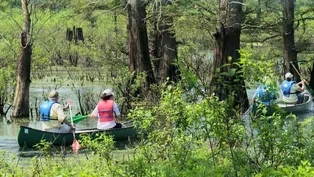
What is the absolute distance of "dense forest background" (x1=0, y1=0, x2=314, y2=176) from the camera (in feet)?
22.1

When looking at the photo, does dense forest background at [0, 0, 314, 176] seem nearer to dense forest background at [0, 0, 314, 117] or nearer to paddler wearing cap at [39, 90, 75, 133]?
dense forest background at [0, 0, 314, 117]

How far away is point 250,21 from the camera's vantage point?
74.3ft

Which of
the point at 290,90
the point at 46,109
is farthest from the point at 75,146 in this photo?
the point at 290,90

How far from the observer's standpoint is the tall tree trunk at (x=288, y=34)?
2519 cm

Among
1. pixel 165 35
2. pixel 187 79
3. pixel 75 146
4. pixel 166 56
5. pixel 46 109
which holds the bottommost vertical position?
pixel 75 146

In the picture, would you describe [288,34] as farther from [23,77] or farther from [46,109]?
[46,109]

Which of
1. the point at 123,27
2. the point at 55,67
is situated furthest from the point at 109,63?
the point at 55,67

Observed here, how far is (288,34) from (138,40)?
7199 mm

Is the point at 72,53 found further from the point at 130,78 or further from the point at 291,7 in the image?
the point at 130,78

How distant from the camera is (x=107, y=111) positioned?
14414mm

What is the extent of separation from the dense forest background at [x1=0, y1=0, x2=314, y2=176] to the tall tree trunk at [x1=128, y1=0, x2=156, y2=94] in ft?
0.11

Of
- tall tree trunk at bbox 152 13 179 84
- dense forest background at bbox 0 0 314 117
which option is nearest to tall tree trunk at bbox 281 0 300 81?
dense forest background at bbox 0 0 314 117

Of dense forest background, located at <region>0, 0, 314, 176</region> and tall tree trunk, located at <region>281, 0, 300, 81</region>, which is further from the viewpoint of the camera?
tall tree trunk, located at <region>281, 0, 300, 81</region>

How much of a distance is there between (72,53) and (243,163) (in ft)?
120
